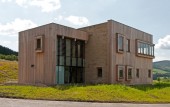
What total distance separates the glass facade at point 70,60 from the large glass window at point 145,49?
831 cm

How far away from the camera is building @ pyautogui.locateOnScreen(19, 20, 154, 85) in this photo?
27.6 meters

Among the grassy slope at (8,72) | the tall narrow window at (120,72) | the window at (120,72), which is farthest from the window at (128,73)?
the grassy slope at (8,72)

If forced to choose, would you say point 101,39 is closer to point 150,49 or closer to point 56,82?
point 56,82

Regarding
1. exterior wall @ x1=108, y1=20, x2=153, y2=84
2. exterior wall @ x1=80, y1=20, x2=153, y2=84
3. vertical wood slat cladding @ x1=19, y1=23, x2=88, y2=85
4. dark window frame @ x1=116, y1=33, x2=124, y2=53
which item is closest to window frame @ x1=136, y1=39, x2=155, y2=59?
exterior wall @ x1=108, y1=20, x2=153, y2=84

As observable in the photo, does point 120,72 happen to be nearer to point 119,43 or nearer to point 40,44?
point 119,43

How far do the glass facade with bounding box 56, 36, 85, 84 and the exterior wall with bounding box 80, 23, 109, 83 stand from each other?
75 centimetres

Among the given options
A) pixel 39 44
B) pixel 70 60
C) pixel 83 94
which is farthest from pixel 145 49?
pixel 83 94

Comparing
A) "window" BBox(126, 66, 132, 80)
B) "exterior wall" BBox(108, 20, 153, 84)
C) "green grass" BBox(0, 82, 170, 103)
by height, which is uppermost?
"exterior wall" BBox(108, 20, 153, 84)

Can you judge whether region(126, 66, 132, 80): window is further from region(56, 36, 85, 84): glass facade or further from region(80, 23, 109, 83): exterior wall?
region(56, 36, 85, 84): glass facade

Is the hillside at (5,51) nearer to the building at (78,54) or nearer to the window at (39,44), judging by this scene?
the building at (78,54)

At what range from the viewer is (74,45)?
31172 millimetres

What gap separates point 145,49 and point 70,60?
1286 cm

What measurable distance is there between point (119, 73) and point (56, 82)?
7849 mm

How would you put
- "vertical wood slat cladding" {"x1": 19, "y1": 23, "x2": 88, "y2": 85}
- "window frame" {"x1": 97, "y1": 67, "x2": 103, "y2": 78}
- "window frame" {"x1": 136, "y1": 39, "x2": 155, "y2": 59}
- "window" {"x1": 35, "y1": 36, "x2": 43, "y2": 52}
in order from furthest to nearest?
"window frame" {"x1": 136, "y1": 39, "x2": 155, "y2": 59}
"window frame" {"x1": 97, "y1": 67, "x2": 103, "y2": 78}
"window" {"x1": 35, "y1": 36, "x2": 43, "y2": 52}
"vertical wood slat cladding" {"x1": 19, "y1": 23, "x2": 88, "y2": 85}
